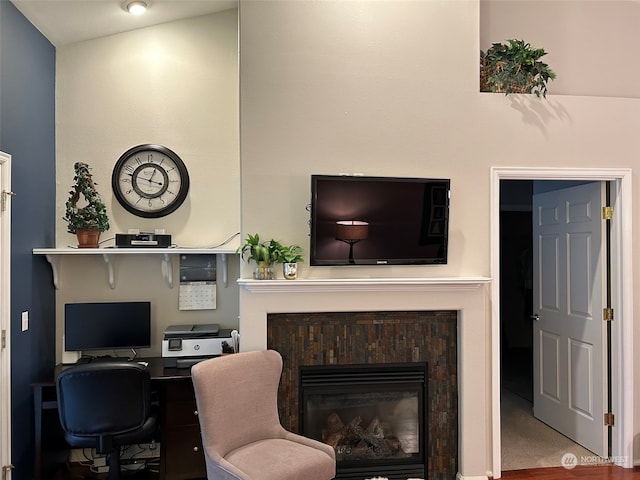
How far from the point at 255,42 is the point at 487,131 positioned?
163cm

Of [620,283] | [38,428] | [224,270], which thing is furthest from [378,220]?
[38,428]

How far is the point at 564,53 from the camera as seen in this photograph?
364 cm

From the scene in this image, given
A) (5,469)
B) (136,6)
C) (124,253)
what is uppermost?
(136,6)

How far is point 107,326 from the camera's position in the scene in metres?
3.38

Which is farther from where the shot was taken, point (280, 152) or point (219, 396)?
point (280, 152)

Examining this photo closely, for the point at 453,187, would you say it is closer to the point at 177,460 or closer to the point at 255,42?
the point at 255,42

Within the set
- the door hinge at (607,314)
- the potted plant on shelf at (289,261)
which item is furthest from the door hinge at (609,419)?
the potted plant on shelf at (289,261)

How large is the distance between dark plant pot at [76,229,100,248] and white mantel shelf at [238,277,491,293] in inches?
45.0

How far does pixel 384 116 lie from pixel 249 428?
82.1 inches

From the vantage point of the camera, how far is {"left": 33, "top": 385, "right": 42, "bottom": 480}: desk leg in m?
2.89

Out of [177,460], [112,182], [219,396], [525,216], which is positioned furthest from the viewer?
[525,216]

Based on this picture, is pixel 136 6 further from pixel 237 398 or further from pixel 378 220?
pixel 237 398

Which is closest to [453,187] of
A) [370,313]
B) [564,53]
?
[370,313]

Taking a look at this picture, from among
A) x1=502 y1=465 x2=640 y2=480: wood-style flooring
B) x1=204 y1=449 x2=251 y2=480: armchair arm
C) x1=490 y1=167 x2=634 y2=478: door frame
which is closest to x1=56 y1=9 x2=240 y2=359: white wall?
x1=204 y1=449 x2=251 y2=480: armchair arm
